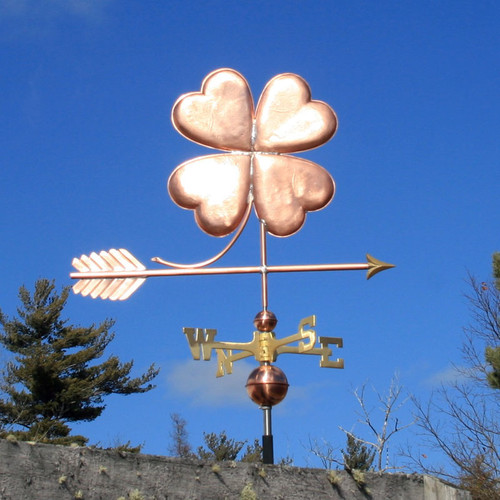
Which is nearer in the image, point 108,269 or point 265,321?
point 265,321

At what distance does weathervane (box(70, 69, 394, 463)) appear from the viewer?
3.74 m

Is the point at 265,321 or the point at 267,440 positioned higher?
the point at 265,321

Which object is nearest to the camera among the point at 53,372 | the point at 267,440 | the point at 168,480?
the point at 168,480

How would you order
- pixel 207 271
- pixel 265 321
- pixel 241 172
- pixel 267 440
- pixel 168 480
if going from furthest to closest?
1. pixel 241 172
2. pixel 207 271
3. pixel 265 321
4. pixel 267 440
5. pixel 168 480

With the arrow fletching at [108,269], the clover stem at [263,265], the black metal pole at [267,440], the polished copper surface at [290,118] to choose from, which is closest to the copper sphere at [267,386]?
the black metal pole at [267,440]

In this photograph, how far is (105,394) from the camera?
17.3 meters

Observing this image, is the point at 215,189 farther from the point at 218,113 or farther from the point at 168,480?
the point at 168,480

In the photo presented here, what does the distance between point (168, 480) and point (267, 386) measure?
72cm

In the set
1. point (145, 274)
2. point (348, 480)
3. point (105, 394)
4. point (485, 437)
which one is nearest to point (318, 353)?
point (348, 480)

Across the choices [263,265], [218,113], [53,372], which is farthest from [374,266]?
[53,372]

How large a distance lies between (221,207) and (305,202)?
0.44 meters

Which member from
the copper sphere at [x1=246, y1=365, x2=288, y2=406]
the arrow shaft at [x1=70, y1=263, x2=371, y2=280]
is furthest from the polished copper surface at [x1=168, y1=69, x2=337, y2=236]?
the copper sphere at [x1=246, y1=365, x2=288, y2=406]

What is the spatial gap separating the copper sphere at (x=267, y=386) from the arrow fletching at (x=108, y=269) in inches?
29.6

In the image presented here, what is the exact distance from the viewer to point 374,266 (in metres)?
3.78
